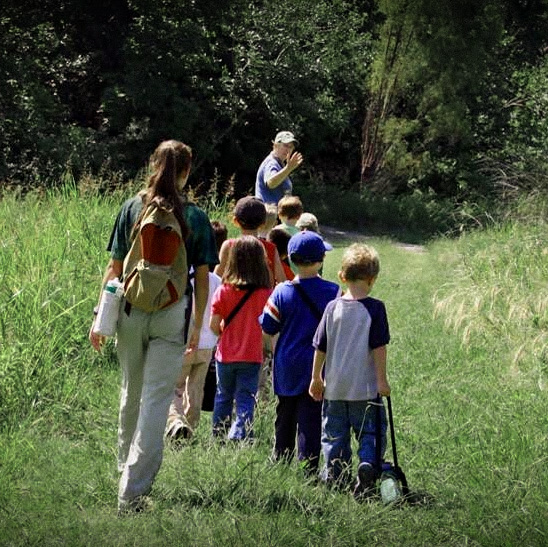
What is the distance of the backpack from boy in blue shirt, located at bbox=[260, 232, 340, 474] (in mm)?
820

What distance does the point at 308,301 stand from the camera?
674 cm

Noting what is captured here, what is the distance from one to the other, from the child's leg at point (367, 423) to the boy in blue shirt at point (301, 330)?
43 cm

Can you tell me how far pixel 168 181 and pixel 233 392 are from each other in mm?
1860

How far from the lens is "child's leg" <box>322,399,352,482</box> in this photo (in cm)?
640

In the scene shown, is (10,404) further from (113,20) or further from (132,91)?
(113,20)

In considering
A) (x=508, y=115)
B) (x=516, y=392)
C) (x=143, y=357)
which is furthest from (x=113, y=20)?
(x=143, y=357)

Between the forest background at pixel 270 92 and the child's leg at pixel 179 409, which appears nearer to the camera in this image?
the child's leg at pixel 179 409

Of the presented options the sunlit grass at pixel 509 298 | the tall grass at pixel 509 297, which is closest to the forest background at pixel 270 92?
the tall grass at pixel 509 297

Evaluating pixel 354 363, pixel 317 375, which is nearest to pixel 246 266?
pixel 317 375

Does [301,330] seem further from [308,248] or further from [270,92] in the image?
[270,92]

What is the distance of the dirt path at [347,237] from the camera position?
72.7 feet

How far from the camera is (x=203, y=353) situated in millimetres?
7883

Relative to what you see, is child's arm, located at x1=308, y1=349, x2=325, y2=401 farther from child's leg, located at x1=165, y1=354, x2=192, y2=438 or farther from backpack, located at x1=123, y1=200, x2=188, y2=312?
child's leg, located at x1=165, y1=354, x2=192, y2=438

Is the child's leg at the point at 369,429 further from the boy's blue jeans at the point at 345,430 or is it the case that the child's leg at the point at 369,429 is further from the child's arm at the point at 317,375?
the child's arm at the point at 317,375
